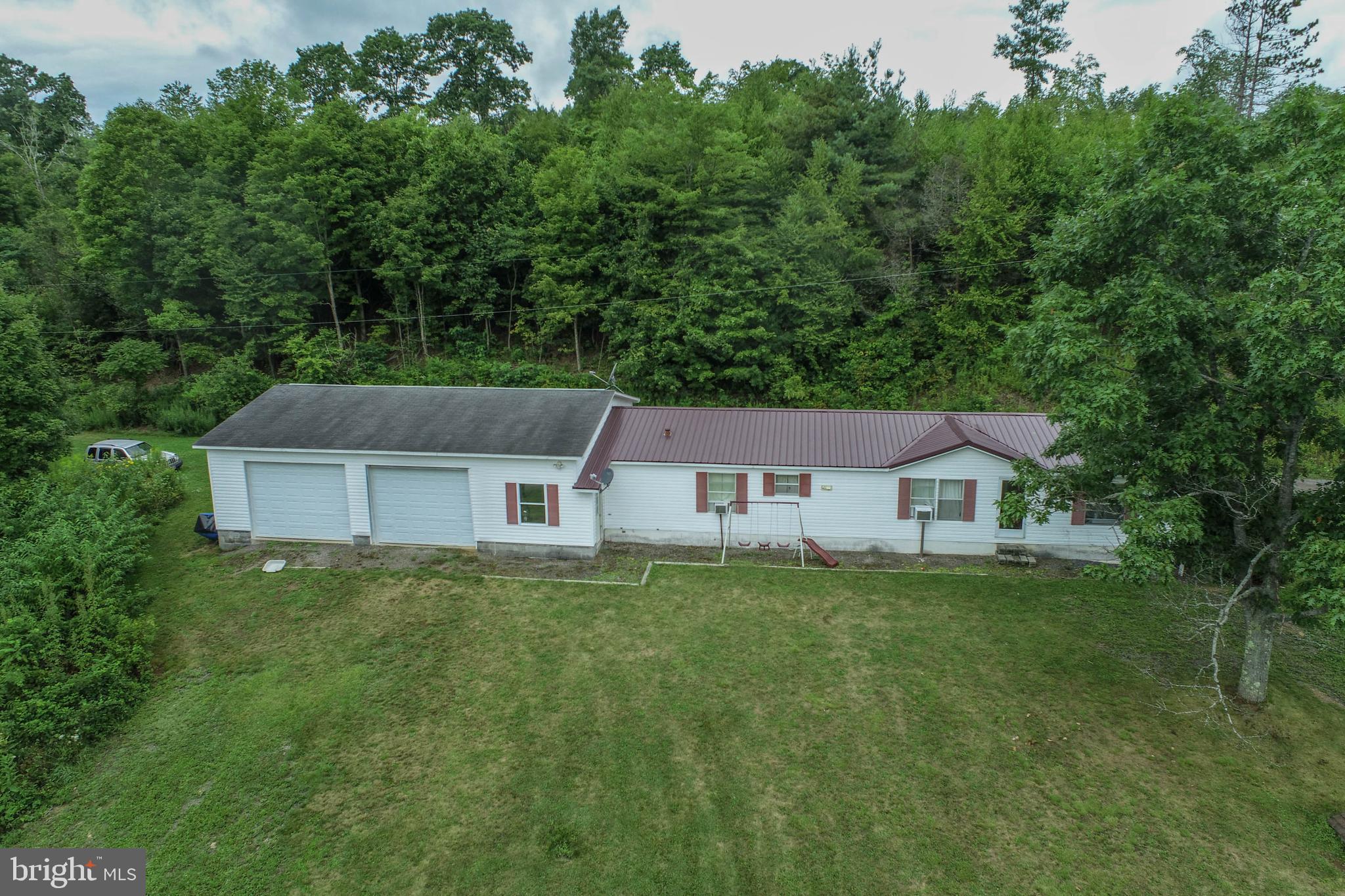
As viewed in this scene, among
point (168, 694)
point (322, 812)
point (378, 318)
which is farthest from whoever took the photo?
point (378, 318)

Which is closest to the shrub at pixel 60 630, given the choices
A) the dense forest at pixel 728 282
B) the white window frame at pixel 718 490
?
the dense forest at pixel 728 282

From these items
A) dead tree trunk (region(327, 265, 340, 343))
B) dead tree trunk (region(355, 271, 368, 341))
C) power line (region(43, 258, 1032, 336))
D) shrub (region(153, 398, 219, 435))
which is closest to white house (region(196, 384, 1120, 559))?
power line (region(43, 258, 1032, 336))

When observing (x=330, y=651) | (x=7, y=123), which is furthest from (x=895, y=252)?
(x=7, y=123)

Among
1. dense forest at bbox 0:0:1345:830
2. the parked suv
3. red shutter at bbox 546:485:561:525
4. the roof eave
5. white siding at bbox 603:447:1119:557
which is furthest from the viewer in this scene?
the parked suv

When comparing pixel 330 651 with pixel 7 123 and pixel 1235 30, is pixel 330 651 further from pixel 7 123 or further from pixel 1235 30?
pixel 7 123

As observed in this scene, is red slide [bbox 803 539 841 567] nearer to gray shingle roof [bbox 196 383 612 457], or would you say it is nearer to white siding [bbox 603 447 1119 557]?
white siding [bbox 603 447 1119 557]

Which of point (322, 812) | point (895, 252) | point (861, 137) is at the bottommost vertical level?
point (322, 812)
